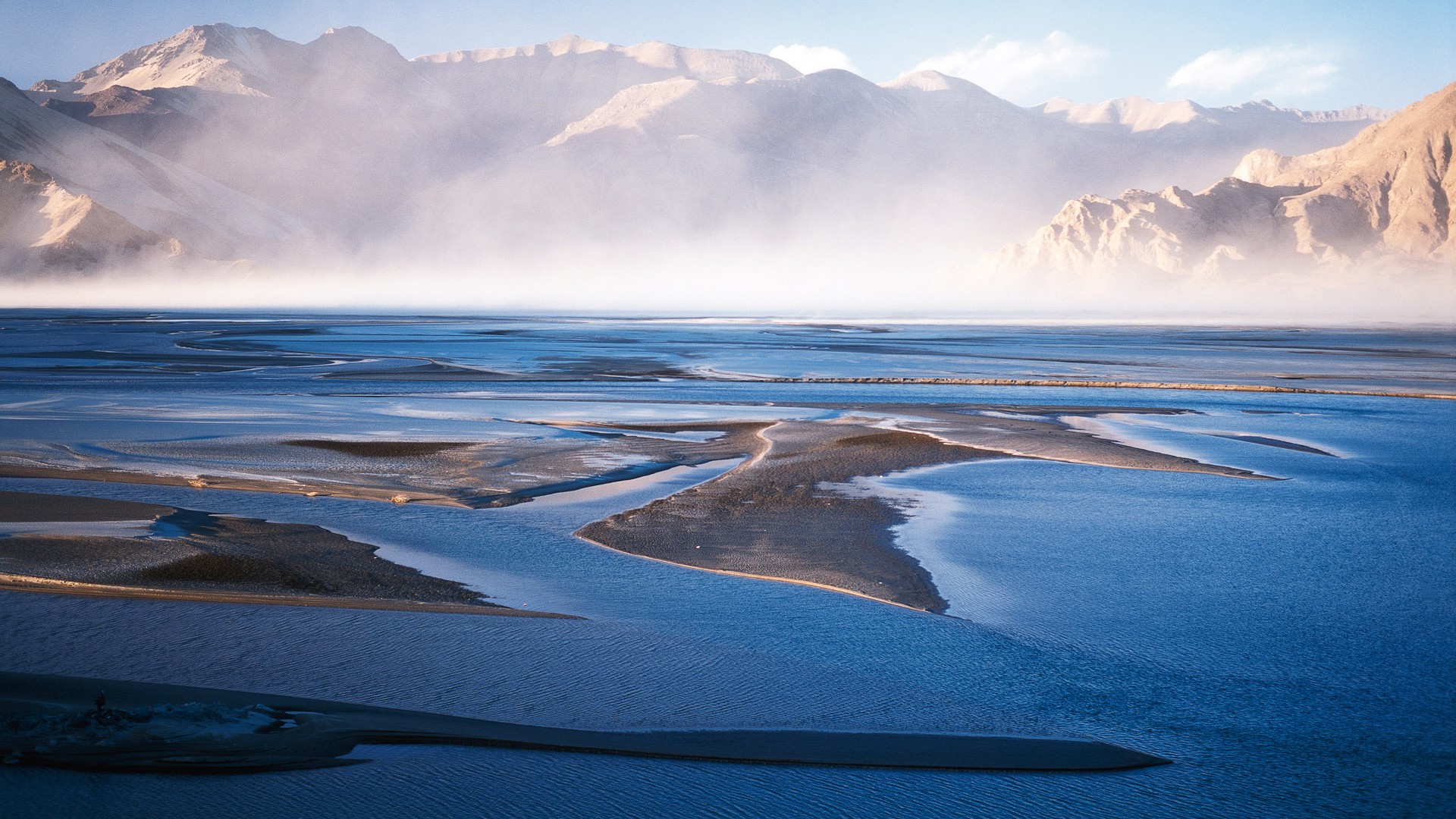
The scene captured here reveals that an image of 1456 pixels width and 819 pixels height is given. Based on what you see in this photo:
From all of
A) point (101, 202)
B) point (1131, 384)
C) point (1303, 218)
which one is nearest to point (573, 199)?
point (101, 202)

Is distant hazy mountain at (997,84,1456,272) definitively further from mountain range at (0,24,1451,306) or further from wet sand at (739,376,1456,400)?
wet sand at (739,376,1456,400)

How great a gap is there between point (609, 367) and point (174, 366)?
1007cm

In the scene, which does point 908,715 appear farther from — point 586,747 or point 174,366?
point 174,366

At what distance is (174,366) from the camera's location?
85.0ft

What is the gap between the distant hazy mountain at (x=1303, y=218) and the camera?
116 meters

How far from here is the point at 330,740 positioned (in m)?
4.55

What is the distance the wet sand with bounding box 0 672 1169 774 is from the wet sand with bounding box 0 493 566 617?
1528mm

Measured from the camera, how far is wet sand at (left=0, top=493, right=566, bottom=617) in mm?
6488

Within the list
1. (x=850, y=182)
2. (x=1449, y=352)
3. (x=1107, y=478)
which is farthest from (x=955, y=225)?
(x=1107, y=478)

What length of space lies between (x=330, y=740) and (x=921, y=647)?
294 centimetres

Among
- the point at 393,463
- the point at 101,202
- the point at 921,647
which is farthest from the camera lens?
the point at 101,202

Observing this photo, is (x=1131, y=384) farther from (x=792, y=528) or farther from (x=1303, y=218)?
(x=1303, y=218)

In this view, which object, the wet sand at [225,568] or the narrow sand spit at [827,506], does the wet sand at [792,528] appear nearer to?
the narrow sand spit at [827,506]

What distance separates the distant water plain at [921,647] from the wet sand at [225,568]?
20cm
